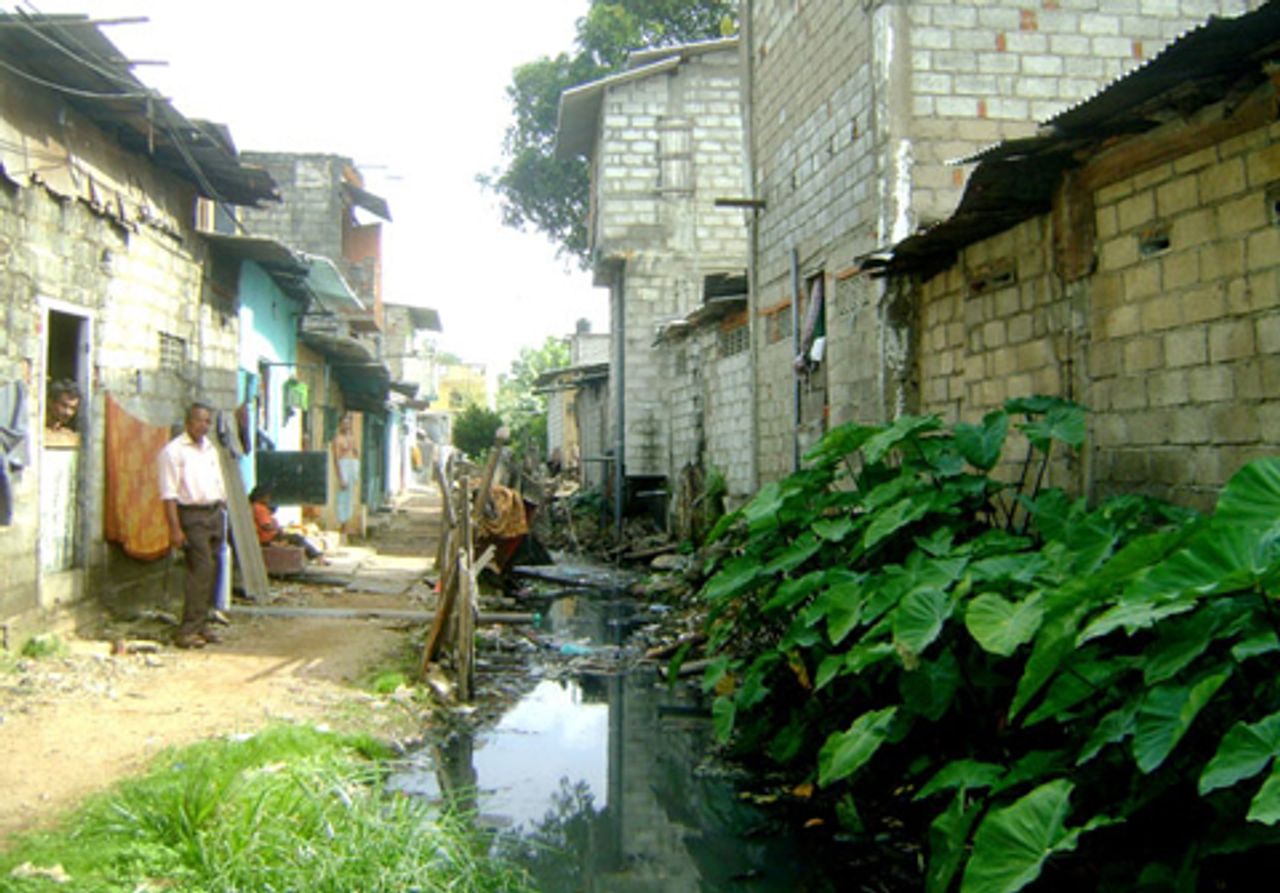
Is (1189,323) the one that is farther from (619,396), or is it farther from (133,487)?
(619,396)

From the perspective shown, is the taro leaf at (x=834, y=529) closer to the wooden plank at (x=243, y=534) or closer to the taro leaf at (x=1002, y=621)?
the taro leaf at (x=1002, y=621)

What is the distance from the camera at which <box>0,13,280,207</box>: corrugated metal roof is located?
659 centimetres

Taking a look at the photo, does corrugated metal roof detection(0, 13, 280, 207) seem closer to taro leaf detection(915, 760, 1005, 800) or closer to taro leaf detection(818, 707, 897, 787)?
taro leaf detection(818, 707, 897, 787)

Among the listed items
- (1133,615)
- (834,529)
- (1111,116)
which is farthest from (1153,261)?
(1133,615)

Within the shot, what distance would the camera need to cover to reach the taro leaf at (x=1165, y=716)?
2881 millimetres

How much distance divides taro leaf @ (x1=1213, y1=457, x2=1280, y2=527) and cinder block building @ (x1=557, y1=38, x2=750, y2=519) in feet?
48.4

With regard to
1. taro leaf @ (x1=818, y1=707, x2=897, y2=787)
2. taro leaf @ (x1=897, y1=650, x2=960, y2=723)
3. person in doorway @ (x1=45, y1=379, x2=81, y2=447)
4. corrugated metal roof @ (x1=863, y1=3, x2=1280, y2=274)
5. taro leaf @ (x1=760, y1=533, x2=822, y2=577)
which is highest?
corrugated metal roof @ (x1=863, y1=3, x2=1280, y2=274)

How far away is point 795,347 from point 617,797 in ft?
18.5

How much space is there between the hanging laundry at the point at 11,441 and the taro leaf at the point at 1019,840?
5726mm

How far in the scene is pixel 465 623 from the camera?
7172 millimetres

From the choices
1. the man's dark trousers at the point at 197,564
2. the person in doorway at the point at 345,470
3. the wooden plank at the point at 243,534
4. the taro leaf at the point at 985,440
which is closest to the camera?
the taro leaf at the point at 985,440

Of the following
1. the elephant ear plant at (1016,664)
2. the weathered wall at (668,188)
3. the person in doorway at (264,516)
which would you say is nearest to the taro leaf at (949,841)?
the elephant ear plant at (1016,664)

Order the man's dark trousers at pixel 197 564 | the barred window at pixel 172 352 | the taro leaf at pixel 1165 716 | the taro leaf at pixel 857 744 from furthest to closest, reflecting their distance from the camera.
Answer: the barred window at pixel 172 352 < the man's dark trousers at pixel 197 564 < the taro leaf at pixel 857 744 < the taro leaf at pixel 1165 716

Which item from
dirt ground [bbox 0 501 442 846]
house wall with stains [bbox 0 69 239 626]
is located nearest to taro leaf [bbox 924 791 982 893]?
dirt ground [bbox 0 501 442 846]
